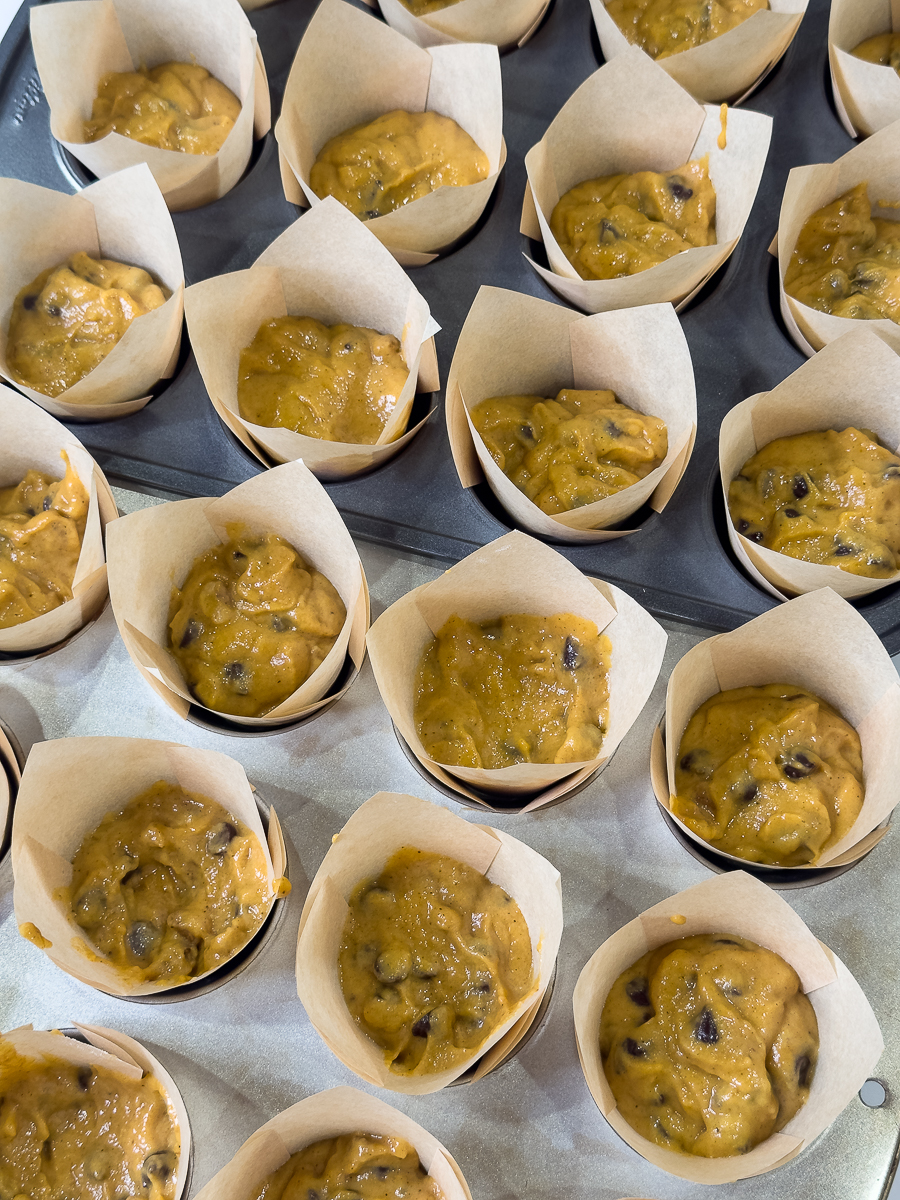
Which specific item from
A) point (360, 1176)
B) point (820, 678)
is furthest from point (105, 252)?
point (360, 1176)

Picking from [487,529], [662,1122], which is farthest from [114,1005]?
[487,529]

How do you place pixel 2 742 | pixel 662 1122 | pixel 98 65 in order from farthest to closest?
pixel 98 65, pixel 2 742, pixel 662 1122

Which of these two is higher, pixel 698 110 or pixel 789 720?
pixel 698 110

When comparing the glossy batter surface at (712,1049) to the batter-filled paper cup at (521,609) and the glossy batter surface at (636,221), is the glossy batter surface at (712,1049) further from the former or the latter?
the glossy batter surface at (636,221)

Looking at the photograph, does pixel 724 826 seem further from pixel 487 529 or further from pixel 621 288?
pixel 621 288

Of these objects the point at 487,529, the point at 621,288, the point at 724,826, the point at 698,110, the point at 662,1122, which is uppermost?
the point at 698,110

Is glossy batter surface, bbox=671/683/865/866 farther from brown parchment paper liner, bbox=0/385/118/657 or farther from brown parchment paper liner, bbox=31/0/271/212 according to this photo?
brown parchment paper liner, bbox=31/0/271/212
